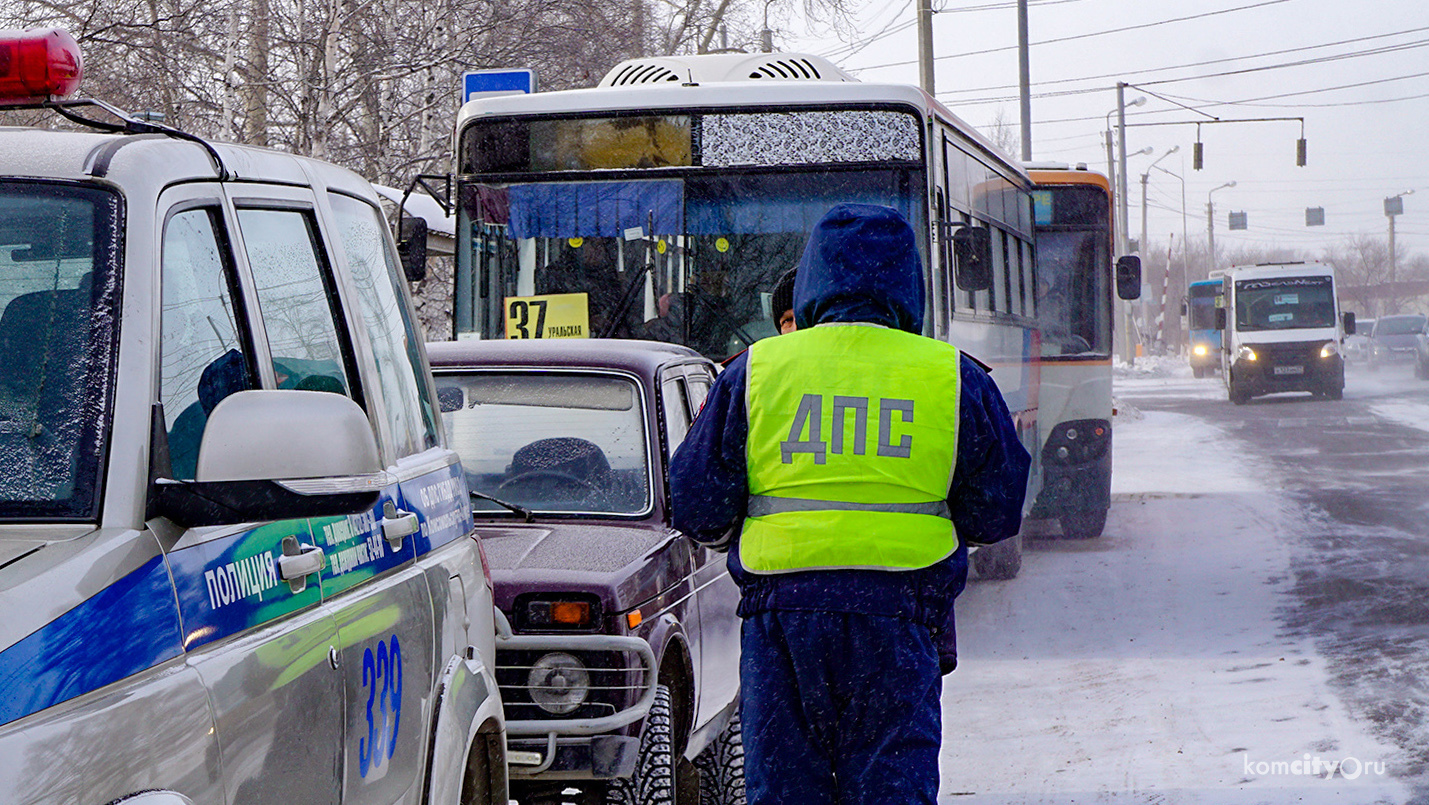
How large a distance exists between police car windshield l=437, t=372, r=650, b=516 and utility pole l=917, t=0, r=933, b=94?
19664 mm

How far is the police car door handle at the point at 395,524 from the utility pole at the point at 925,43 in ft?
73.0

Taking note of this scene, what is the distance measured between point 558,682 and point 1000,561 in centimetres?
751

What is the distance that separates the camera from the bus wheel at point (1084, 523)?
14141 millimetres

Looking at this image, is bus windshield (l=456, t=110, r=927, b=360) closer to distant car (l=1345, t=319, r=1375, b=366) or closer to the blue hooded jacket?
the blue hooded jacket

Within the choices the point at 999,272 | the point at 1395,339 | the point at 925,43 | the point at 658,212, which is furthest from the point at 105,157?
the point at 1395,339

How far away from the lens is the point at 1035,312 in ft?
46.3

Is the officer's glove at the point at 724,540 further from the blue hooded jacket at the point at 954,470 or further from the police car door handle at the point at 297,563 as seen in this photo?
the police car door handle at the point at 297,563

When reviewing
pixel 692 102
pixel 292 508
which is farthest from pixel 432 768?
pixel 692 102

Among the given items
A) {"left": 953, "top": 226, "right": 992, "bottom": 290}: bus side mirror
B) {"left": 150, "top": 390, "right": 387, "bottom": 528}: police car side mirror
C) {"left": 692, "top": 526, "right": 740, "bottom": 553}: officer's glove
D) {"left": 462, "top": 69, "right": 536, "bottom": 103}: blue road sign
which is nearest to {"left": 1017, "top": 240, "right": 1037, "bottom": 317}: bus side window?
{"left": 953, "top": 226, "right": 992, "bottom": 290}: bus side mirror

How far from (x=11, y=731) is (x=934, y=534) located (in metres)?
2.10

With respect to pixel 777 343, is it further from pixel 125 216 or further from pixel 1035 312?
pixel 1035 312

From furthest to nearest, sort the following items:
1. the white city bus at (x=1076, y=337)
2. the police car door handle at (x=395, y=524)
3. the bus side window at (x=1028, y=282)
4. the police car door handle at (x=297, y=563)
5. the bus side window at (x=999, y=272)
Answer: the white city bus at (x=1076, y=337)
the bus side window at (x=1028, y=282)
the bus side window at (x=999, y=272)
the police car door handle at (x=395, y=524)
the police car door handle at (x=297, y=563)

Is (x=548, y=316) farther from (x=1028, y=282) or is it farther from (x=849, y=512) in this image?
(x=849, y=512)

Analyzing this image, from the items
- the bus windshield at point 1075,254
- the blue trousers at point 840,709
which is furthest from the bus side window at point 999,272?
the blue trousers at point 840,709
